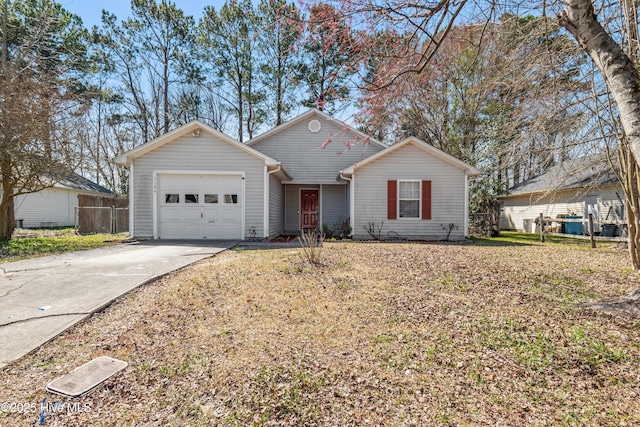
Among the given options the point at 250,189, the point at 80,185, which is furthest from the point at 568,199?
the point at 80,185


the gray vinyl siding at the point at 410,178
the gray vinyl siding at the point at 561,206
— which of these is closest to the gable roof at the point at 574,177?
the gray vinyl siding at the point at 561,206

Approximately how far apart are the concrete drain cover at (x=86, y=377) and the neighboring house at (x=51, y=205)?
63.5ft

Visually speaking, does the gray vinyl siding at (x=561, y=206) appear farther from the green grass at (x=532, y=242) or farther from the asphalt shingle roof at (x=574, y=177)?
the green grass at (x=532, y=242)

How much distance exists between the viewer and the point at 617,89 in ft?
11.2

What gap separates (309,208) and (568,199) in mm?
13783

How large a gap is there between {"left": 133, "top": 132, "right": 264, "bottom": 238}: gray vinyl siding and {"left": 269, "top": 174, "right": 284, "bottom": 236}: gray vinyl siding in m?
0.96

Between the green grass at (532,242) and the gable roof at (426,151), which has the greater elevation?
the gable roof at (426,151)

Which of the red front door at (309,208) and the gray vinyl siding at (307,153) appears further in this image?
the red front door at (309,208)

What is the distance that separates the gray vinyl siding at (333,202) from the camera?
1528 cm

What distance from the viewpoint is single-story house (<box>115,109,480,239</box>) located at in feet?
36.1

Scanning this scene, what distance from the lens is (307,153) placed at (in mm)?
14797

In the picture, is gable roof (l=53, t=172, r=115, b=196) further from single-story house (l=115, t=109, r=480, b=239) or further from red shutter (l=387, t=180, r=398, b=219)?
red shutter (l=387, t=180, r=398, b=219)

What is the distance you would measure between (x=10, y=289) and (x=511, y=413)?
6.48 m

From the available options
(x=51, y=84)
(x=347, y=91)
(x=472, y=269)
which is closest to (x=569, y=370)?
(x=472, y=269)
